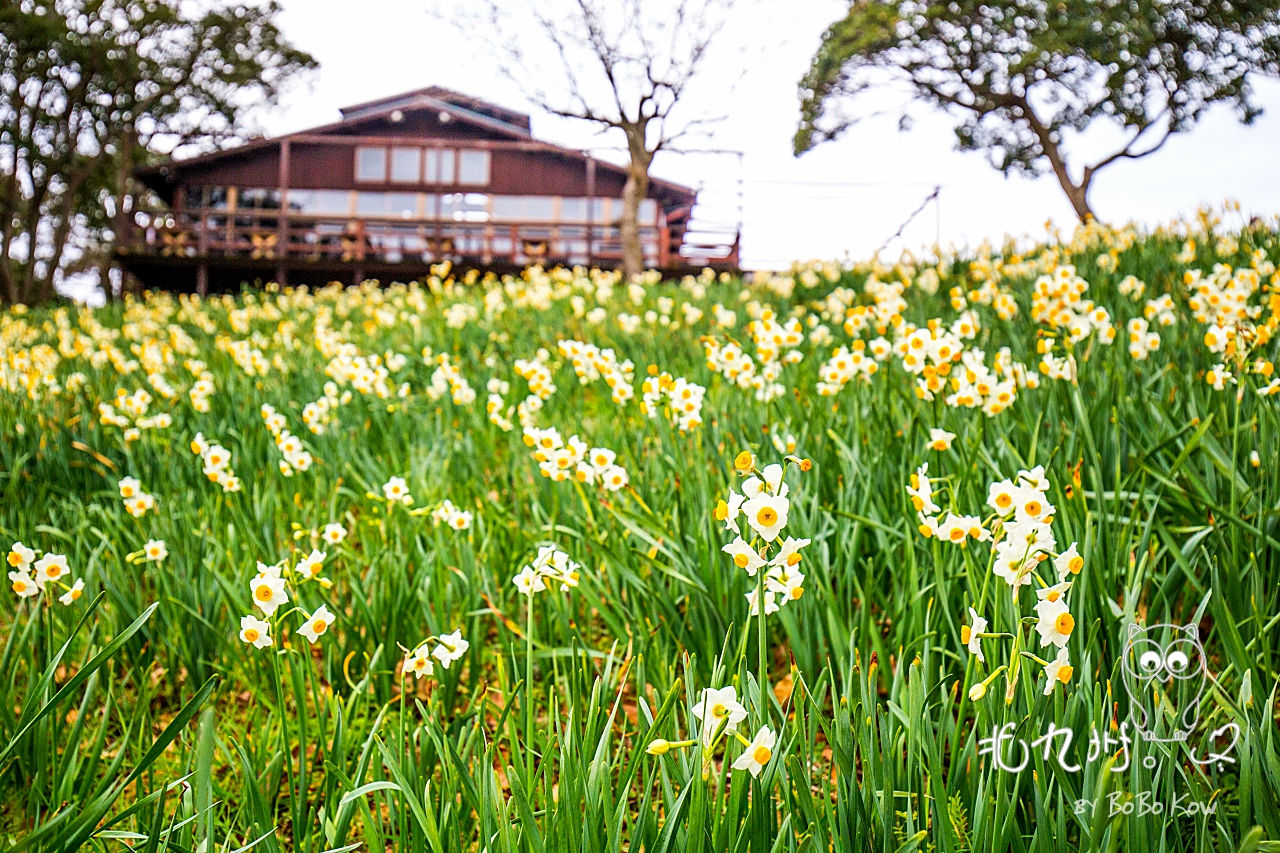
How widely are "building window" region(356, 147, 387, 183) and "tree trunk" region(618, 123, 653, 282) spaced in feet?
37.6

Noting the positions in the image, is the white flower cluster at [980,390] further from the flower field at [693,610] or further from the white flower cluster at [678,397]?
the white flower cluster at [678,397]

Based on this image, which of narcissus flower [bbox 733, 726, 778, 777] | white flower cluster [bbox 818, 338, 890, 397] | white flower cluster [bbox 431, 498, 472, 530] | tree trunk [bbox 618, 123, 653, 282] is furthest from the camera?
tree trunk [bbox 618, 123, 653, 282]

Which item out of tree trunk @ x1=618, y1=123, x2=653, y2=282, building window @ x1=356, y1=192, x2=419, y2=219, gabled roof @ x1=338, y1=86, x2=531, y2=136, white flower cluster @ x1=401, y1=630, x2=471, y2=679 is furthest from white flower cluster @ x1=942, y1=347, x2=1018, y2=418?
gabled roof @ x1=338, y1=86, x2=531, y2=136

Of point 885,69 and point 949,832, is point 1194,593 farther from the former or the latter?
point 885,69

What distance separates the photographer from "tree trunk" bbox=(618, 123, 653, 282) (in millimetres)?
13625

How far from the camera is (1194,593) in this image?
70.6 inches

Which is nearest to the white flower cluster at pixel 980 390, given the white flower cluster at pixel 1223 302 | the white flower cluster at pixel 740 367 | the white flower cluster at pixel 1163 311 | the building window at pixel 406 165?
the white flower cluster at pixel 1223 302

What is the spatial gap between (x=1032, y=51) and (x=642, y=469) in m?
17.2

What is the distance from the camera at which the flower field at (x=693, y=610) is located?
110 centimetres

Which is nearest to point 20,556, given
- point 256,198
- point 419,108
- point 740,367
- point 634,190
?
point 740,367

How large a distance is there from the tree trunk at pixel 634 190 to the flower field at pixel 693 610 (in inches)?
392

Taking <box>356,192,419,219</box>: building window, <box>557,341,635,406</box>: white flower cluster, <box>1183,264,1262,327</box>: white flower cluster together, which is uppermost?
<box>356,192,419,219</box>: building window

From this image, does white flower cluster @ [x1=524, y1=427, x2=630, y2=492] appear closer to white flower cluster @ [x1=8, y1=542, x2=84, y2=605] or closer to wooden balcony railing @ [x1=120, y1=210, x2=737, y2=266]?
white flower cluster @ [x1=8, y1=542, x2=84, y2=605]

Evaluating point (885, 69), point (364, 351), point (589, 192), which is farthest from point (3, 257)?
point (885, 69)
